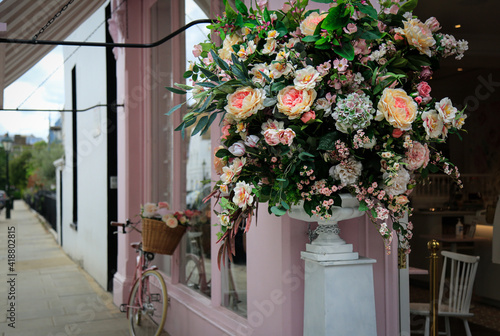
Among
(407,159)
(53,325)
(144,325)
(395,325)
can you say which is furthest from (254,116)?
(53,325)

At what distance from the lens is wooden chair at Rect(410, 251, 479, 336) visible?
2805 millimetres

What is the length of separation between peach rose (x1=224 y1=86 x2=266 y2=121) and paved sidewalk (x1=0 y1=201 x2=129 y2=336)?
4.14m

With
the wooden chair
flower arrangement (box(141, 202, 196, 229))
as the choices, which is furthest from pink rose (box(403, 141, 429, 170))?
flower arrangement (box(141, 202, 196, 229))

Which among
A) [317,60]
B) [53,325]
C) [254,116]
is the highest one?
[317,60]

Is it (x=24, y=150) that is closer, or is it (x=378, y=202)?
(x=378, y=202)

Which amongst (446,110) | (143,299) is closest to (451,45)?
(446,110)

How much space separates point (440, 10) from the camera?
2963mm

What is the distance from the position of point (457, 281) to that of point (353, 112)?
164 centimetres

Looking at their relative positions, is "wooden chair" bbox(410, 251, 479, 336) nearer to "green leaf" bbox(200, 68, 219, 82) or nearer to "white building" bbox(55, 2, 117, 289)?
"green leaf" bbox(200, 68, 219, 82)

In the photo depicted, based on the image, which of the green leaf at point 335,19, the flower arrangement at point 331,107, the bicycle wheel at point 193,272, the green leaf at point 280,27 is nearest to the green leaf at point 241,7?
the flower arrangement at point 331,107

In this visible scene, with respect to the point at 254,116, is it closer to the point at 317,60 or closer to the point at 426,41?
the point at 317,60

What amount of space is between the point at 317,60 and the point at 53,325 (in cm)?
495

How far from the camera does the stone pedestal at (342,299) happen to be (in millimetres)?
2059

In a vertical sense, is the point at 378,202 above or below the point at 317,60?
below
